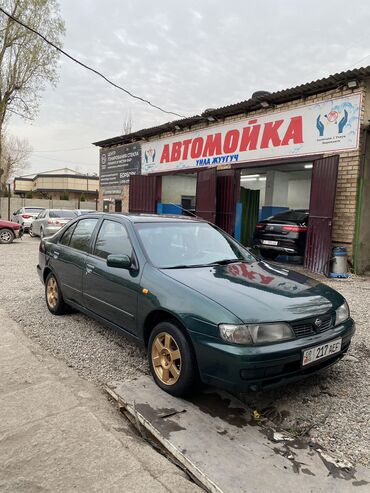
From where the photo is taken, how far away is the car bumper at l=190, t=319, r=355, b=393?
2.49 meters

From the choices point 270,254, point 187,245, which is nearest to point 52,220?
point 270,254

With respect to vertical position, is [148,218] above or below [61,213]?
above

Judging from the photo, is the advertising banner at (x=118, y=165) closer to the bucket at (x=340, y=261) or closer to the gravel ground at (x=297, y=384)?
the bucket at (x=340, y=261)

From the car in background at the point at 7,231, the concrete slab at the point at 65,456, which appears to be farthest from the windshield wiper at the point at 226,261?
the car in background at the point at 7,231

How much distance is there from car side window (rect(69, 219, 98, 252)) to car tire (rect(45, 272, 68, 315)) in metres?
0.69

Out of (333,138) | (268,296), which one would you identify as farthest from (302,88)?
(268,296)

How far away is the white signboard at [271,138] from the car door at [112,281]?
6396 mm

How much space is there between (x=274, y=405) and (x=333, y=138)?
23.7ft

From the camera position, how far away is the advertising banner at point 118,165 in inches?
619

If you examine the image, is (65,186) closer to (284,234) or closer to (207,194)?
(207,194)

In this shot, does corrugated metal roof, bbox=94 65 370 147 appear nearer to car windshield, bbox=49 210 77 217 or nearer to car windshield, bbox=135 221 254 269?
car windshield, bbox=49 210 77 217

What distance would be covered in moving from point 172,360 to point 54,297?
8.97 ft

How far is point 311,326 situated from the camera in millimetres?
2812

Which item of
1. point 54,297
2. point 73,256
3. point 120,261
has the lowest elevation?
point 54,297
